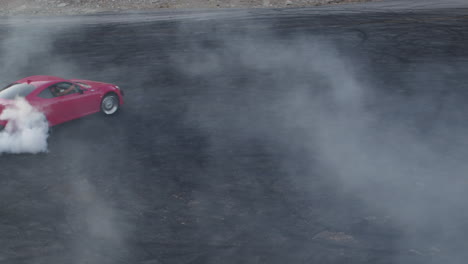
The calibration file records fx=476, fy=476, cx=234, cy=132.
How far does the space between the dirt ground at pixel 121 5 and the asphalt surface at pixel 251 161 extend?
36.2ft

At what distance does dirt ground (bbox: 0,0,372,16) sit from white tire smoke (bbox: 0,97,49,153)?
2093 cm

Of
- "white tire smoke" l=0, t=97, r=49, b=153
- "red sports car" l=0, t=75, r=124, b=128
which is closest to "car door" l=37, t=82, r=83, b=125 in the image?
"red sports car" l=0, t=75, r=124, b=128

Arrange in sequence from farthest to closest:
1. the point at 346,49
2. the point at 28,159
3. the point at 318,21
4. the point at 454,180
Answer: the point at 318,21
the point at 346,49
the point at 28,159
the point at 454,180

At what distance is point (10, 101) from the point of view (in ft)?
37.9

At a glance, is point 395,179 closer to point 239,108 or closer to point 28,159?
point 239,108

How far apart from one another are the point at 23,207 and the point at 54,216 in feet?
2.38

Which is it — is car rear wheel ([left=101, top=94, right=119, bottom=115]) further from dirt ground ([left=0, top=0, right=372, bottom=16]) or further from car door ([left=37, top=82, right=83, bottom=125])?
dirt ground ([left=0, top=0, right=372, bottom=16])

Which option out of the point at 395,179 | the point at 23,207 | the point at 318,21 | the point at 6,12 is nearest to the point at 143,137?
the point at 23,207

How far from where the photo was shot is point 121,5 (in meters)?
32.2

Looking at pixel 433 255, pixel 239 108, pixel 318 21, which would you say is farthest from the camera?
pixel 318 21

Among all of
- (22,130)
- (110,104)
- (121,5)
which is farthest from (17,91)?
(121,5)

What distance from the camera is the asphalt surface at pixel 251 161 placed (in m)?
7.49

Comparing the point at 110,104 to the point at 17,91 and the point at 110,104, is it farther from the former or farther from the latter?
the point at 17,91

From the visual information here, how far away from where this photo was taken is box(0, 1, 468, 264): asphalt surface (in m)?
7.49
